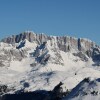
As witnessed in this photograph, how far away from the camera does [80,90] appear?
13900 centimetres

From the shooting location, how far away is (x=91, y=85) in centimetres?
14038

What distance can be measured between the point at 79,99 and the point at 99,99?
6.27m

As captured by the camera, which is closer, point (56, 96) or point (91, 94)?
point (91, 94)

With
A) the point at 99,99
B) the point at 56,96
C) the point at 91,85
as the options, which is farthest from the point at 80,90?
the point at 56,96

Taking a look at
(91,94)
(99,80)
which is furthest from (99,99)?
(99,80)

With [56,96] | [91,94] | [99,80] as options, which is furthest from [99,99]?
[56,96]

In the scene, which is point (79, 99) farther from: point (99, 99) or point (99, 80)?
point (99, 80)

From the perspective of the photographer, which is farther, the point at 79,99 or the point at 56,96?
the point at 56,96

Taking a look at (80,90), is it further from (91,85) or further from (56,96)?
(56,96)

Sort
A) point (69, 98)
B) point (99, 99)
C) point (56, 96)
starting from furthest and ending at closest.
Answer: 1. point (56, 96)
2. point (69, 98)
3. point (99, 99)

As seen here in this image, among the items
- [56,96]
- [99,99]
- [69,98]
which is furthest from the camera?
[56,96]

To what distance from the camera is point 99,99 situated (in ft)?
417

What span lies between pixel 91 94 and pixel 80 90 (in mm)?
7105

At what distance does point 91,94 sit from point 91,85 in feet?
27.0
